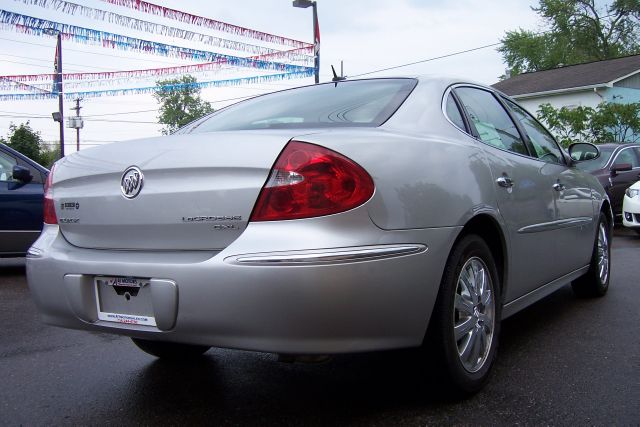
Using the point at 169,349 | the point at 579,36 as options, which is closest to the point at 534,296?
the point at 169,349

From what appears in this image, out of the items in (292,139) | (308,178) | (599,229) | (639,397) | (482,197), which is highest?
(292,139)

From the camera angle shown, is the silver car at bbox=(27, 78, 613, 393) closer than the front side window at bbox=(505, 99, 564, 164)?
Yes

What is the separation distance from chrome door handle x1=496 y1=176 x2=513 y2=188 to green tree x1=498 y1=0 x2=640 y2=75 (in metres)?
46.3

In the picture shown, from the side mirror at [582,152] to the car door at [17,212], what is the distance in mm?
5093

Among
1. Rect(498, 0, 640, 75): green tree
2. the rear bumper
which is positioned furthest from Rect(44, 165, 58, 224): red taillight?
Rect(498, 0, 640, 75): green tree

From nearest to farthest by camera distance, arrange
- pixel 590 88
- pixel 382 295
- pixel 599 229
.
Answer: pixel 382 295 < pixel 599 229 < pixel 590 88

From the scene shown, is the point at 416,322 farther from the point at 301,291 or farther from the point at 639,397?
the point at 639,397

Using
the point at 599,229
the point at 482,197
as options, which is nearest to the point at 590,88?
the point at 599,229

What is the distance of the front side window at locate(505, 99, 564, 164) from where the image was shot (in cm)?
398

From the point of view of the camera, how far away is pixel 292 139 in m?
2.34

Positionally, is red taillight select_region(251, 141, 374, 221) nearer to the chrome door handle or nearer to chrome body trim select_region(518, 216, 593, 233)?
the chrome door handle

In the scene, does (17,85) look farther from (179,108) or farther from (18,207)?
(179,108)

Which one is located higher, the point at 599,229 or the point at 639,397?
the point at 599,229

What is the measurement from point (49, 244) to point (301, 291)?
1288 mm
